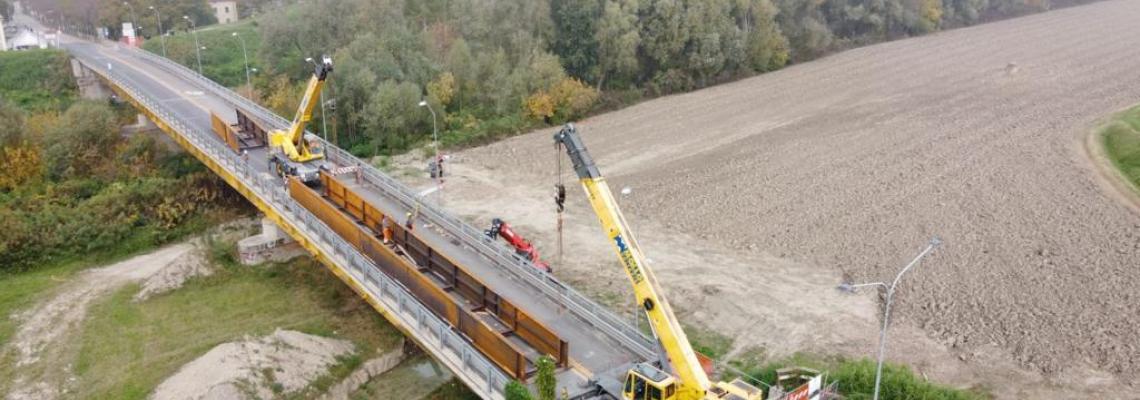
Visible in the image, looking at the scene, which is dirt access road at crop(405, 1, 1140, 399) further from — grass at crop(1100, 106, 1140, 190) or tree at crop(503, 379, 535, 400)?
tree at crop(503, 379, 535, 400)

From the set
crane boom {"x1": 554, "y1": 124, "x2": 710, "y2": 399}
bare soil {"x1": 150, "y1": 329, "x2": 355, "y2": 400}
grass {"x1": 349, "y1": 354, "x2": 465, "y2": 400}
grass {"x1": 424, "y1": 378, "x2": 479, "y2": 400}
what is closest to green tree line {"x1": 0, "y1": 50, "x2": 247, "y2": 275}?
bare soil {"x1": 150, "y1": 329, "x2": 355, "y2": 400}

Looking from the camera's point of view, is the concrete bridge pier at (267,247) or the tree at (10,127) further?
the tree at (10,127)

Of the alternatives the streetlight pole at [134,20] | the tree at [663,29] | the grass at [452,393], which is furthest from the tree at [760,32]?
the streetlight pole at [134,20]

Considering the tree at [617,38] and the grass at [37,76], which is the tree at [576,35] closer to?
the tree at [617,38]

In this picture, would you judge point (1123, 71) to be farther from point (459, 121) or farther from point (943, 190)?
point (459, 121)

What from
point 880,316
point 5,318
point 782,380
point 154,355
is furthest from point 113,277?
point 880,316

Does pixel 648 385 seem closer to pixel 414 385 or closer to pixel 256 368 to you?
pixel 414 385
